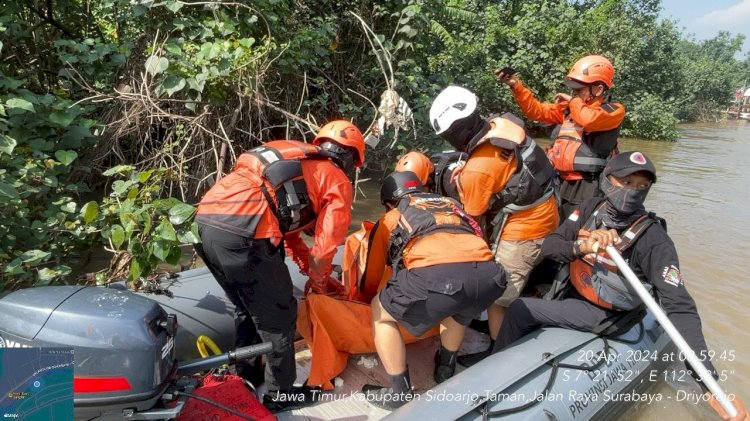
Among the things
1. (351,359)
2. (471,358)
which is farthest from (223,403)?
(471,358)

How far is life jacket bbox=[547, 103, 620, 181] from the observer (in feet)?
11.1

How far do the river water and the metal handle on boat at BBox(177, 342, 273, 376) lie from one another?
90.8 inches

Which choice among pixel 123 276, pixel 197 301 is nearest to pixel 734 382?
pixel 197 301

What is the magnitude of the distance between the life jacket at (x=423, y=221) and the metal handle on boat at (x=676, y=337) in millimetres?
642

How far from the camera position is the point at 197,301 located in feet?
8.62

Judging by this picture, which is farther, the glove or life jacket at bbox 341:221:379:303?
life jacket at bbox 341:221:379:303

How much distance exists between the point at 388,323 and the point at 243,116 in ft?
9.49

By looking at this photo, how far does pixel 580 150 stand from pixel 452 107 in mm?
1343

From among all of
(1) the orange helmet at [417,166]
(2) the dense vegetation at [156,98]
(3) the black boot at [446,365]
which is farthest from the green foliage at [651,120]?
(3) the black boot at [446,365]

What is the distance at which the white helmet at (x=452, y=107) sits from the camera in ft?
8.27

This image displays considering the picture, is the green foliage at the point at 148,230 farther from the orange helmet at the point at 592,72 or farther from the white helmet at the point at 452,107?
the orange helmet at the point at 592,72

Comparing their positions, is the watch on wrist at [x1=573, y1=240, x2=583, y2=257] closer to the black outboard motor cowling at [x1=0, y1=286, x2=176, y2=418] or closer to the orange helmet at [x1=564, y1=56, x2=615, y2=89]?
the orange helmet at [x1=564, y1=56, x2=615, y2=89]

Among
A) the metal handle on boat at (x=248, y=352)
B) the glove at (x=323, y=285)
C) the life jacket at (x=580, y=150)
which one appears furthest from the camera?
the life jacket at (x=580, y=150)

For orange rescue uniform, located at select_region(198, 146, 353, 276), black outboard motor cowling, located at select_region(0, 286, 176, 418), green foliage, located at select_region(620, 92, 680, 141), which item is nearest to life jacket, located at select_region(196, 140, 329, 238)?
orange rescue uniform, located at select_region(198, 146, 353, 276)
